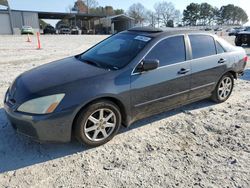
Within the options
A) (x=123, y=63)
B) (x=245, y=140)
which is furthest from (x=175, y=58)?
(x=245, y=140)

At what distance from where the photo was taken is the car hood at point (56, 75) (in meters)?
3.07

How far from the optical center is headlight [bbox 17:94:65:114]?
2.82 m

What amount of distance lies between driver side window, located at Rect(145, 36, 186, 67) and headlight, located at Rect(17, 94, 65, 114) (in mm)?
1558

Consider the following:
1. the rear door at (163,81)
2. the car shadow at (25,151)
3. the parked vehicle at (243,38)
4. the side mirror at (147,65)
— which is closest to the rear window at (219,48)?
the rear door at (163,81)

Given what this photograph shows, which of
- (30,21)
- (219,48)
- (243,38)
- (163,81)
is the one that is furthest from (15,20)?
(163,81)

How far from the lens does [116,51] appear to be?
390 centimetres

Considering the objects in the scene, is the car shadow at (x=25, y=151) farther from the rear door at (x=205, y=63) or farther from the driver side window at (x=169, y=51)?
the rear door at (x=205, y=63)

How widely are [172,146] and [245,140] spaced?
3.79 ft

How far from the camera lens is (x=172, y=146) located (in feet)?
10.9

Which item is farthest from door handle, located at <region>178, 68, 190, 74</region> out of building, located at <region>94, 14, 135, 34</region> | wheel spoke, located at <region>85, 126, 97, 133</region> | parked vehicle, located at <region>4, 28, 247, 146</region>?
building, located at <region>94, 14, 135, 34</region>

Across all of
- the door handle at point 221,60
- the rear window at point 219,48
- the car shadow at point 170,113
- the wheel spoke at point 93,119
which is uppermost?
the rear window at point 219,48

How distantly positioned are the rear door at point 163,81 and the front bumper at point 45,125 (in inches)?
40.6

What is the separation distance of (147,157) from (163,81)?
1.26 meters

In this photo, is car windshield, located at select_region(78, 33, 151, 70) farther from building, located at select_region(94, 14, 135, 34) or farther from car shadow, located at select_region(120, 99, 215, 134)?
building, located at select_region(94, 14, 135, 34)
